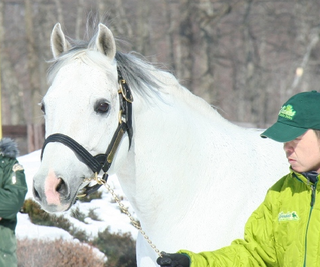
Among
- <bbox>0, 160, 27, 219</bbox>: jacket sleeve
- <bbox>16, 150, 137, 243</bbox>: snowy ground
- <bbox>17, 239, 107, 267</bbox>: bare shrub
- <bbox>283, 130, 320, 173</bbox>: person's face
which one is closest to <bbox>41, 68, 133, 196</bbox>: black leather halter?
<bbox>283, 130, 320, 173</bbox>: person's face

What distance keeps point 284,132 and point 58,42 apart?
1705mm

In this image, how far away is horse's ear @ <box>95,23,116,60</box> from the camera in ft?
12.2

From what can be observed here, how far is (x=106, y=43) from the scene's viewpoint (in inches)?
149

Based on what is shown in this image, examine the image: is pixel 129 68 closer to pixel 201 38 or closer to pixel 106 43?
pixel 106 43

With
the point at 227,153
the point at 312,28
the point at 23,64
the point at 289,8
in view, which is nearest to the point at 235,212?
the point at 227,153

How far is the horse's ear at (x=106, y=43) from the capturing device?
3713 millimetres

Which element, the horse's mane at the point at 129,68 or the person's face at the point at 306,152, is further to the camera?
the horse's mane at the point at 129,68

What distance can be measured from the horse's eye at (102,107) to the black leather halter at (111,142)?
134 millimetres

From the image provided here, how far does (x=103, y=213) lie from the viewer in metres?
8.03

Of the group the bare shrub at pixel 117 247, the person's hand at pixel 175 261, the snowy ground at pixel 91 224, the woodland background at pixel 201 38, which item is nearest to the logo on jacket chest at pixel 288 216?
the person's hand at pixel 175 261

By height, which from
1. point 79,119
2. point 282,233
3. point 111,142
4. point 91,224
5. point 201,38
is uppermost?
point 79,119

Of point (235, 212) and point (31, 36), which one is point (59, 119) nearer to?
point (235, 212)

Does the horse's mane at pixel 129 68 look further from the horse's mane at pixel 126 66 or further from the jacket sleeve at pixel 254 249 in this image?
the jacket sleeve at pixel 254 249

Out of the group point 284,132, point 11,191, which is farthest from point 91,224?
point 284,132
